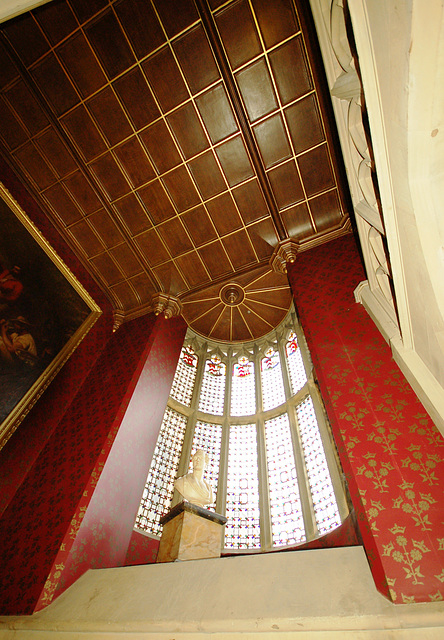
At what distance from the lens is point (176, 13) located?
211 inches

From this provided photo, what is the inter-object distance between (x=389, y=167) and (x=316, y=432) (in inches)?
207

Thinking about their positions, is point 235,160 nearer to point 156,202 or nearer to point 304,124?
point 304,124

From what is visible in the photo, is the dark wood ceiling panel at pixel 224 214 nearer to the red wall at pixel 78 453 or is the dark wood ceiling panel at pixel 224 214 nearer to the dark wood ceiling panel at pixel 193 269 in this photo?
the dark wood ceiling panel at pixel 193 269

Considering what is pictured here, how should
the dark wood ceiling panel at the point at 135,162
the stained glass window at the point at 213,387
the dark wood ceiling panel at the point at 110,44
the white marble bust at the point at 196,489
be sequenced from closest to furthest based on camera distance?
the white marble bust at the point at 196,489
the dark wood ceiling panel at the point at 110,44
the dark wood ceiling panel at the point at 135,162
the stained glass window at the point at 213,387

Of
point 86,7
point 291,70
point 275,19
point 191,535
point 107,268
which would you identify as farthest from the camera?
point 107,268

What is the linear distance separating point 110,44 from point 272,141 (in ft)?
10.2

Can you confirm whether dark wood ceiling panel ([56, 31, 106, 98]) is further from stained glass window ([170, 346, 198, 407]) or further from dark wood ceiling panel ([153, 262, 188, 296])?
stained glass window ([170, 346, 198, 407])

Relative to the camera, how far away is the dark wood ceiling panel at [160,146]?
645 cm

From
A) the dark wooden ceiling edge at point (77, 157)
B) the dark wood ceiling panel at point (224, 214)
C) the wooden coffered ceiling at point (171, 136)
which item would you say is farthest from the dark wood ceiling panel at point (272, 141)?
the dark wooden ceiling edge at point (77, 157)

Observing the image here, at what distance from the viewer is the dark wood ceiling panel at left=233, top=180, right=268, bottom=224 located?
699 centimetres

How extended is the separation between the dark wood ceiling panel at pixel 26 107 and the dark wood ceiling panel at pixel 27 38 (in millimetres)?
443

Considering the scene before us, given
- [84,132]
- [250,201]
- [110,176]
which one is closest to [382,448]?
[250,201]

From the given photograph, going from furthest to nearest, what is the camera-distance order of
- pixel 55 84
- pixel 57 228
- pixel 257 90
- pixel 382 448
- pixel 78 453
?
pixel 57 228 → pixel 55 84 → pixel 257 90 → pixel 78 453 → pixel 382 448

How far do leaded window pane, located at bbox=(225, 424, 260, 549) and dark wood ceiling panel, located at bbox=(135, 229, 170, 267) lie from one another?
4.29 m
